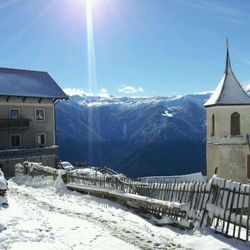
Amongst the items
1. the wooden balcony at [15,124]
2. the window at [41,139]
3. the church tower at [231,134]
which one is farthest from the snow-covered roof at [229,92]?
the window at [41,139]

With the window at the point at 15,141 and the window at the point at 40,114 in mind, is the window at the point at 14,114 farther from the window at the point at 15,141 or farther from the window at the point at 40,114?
the window at the point at 40,114

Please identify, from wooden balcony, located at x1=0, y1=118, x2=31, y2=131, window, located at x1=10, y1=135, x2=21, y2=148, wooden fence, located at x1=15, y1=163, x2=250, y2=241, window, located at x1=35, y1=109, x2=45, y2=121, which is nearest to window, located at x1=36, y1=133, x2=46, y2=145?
window, located at x1=35, y1=109, x2=45, y2=121

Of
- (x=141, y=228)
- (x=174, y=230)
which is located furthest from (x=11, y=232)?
(x=174, y=230)

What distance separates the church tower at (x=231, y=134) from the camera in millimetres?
34156

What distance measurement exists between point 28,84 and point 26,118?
500 centimetres

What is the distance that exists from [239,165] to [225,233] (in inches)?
880

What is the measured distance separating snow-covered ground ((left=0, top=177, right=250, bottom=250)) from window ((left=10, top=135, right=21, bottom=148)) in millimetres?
31901

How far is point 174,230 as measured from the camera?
13906 millimetres

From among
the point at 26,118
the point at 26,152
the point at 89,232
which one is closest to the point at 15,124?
the point at 26,118

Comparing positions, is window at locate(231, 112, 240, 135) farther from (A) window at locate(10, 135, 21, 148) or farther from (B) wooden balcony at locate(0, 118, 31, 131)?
(A) window at locate(10, 135, 21, 148)

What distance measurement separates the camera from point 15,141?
48344 millimetres

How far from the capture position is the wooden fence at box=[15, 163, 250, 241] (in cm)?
1250

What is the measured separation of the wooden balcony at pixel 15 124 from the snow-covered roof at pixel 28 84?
10.2 feet

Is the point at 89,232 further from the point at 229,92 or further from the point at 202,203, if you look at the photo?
the point at 229,92
